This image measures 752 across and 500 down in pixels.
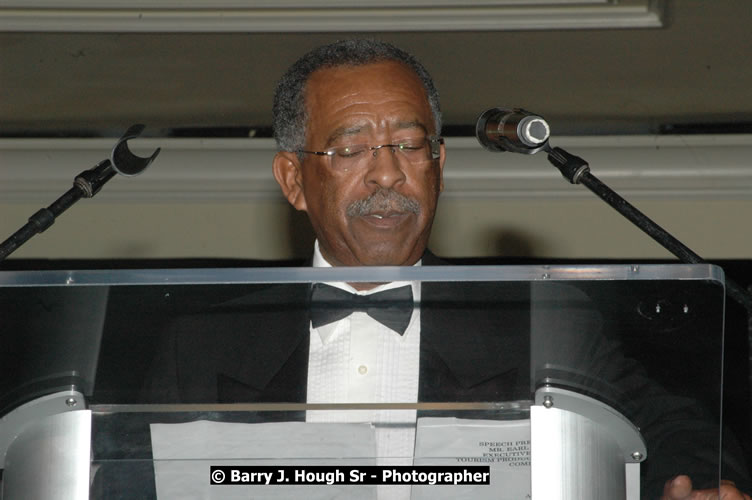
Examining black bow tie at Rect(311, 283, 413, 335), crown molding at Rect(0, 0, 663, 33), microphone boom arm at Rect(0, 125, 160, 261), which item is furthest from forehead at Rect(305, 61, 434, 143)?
crown molding at Rect(0, 0, 663, 33)

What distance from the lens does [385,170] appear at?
156 centimetres

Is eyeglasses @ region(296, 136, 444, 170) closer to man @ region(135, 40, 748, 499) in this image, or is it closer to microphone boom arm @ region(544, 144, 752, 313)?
microphone boom arm @ region(544, 144, 752, 313)

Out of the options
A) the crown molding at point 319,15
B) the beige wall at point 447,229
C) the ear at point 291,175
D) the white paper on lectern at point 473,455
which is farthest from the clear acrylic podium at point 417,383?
the beige wall at point 447,229

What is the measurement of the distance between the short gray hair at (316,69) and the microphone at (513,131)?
1.48 feet

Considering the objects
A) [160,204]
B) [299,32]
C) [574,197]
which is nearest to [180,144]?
[160,204]

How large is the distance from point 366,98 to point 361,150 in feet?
0.30

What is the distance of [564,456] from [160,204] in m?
2.21

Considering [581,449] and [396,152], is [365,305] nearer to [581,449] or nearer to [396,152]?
[581,449]

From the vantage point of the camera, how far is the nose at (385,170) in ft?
5.10

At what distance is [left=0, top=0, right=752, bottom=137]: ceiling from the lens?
8.96 feet

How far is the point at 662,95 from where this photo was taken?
2.90 meters

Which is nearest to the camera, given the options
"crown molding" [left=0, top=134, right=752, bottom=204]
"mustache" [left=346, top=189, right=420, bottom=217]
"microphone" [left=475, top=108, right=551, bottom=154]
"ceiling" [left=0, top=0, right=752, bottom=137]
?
"microphone" [left=475, top=108, right=551, bottom=154]

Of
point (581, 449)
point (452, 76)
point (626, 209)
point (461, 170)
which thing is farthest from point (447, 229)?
point (581, 449)

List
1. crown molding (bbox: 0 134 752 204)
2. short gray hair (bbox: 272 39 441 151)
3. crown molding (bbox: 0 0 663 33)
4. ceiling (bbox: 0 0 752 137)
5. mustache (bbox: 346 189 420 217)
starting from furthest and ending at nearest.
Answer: crown molding (bbox: 0 134 752 204)
ceiling (bbox: 0 0 752 137)
crown molding (bbox: 0 0 663 33)
short gray hair (bbox: 272 39 441 151)
mustache (bbox: 346 189 420 217)
